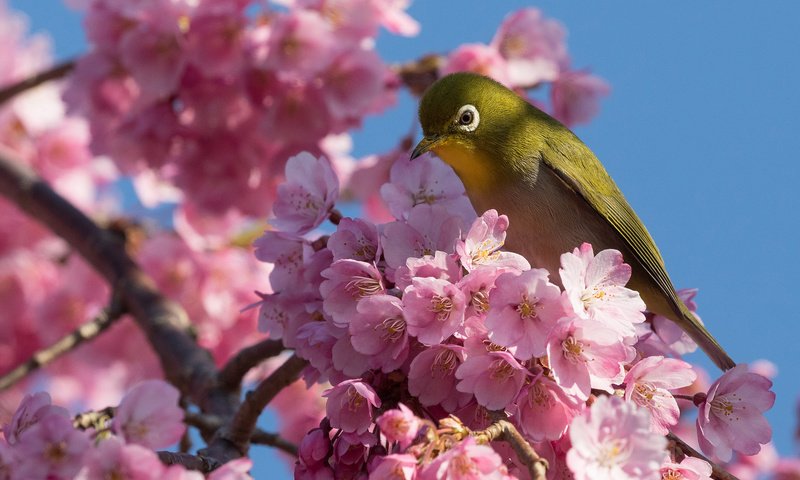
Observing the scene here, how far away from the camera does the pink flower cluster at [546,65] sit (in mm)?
4000

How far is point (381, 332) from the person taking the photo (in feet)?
6.33

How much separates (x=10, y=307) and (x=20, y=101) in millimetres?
1349

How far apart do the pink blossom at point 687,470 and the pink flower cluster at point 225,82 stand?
238cm

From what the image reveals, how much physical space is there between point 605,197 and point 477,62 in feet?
3.59

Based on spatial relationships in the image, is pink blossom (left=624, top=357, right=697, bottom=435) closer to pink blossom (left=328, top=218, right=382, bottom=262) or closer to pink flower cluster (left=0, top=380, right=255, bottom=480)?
pink blossom (left=328, top=218, right=382, bottom=262)

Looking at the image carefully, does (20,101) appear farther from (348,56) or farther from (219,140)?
(348,56)

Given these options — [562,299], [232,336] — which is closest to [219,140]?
[232,336]

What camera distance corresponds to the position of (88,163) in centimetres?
587

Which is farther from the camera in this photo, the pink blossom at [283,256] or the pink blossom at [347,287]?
the pink blossom at [283,256]

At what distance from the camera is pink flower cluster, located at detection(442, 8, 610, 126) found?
400 cm

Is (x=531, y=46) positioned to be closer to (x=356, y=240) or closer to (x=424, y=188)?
(x=424, y=188)

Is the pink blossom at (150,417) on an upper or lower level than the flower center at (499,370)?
lower

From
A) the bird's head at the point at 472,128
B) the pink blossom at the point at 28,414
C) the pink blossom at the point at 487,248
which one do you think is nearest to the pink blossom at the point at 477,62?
the bird's head at the point at 472,128

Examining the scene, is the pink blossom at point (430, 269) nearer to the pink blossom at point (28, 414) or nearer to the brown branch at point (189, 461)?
the brown branch at point (189, 461)
